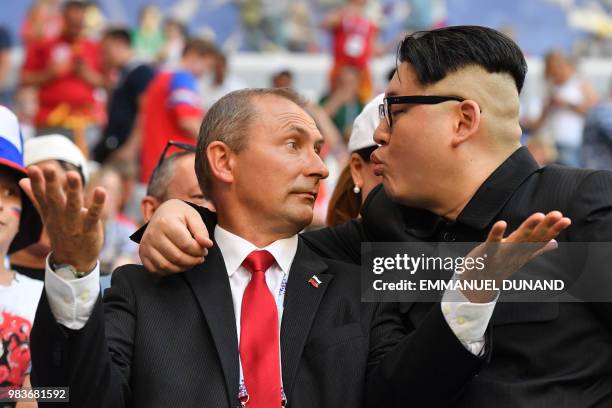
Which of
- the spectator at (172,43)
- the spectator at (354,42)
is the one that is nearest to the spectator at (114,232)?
the spectator at (354,42)

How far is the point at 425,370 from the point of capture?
9.51ft

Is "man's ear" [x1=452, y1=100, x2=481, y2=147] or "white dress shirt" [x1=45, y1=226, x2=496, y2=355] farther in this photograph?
"man's ear" [x1=452, y1=100, x2=481, y2=147]

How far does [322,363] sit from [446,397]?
1.24ft

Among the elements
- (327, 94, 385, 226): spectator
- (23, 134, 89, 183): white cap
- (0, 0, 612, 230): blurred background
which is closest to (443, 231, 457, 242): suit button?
(327, 94, 385, 226): spectator

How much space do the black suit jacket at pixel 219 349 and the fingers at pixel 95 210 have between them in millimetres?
279

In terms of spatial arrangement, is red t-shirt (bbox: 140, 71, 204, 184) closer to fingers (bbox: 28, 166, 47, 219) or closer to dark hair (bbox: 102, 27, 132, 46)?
dark hair (bbox: 102, 27, 132, 46)

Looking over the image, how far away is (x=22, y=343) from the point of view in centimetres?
365

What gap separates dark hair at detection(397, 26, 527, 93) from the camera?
10.4 feet

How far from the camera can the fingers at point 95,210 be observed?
98.0 inches

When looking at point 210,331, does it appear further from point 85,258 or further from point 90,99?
point 90,99

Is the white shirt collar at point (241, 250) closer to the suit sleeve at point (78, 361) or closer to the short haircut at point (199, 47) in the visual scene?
the suit sleeve at point (78, 361)

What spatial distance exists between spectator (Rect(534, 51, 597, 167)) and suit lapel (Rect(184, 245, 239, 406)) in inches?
335

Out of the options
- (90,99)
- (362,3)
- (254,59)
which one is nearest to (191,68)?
(90,99)

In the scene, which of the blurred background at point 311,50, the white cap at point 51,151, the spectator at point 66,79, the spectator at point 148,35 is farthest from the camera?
the spectator at point 148,35
